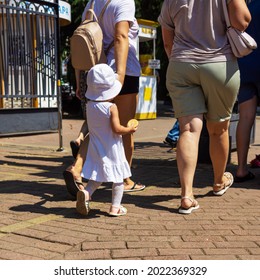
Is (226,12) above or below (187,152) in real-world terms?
above

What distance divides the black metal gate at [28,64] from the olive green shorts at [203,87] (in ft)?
19.5

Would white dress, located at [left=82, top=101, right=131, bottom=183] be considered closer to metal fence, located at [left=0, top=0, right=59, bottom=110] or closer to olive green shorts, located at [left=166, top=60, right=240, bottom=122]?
olive green shorts, located at [left=166, top=60, right=240, bottom=122]

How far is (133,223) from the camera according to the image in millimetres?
3393

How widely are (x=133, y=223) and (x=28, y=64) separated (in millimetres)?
7623

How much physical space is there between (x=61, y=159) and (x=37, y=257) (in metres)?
3.88

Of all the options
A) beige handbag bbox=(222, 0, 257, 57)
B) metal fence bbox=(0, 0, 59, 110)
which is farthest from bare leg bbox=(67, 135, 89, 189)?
metal fence bbox=(0, 0, 59, 110)

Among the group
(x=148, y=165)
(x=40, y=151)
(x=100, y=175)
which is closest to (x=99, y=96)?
(x=100, y=175)

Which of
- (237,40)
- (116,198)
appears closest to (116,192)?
(116,198)

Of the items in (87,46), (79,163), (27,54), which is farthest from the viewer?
(27,54)

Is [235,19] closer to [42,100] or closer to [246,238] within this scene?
[246,238]

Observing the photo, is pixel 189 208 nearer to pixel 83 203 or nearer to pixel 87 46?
pixel 83 203

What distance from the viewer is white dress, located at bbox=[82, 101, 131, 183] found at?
3512 millimetres

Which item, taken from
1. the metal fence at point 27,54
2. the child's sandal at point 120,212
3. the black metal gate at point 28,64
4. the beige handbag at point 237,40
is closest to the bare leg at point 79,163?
the child's sandal at point 120,212

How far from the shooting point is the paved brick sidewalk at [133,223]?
111 inches
